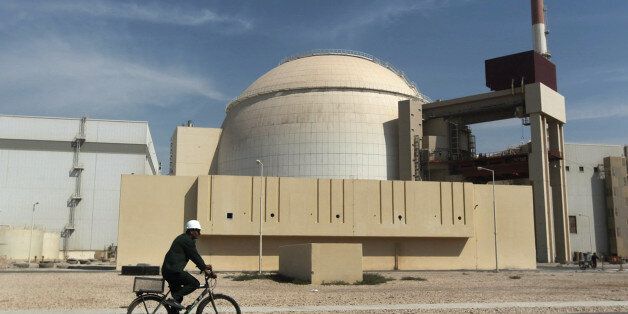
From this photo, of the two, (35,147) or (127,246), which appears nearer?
(127,246)

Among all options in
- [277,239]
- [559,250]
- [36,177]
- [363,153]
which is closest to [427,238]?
[277,239]

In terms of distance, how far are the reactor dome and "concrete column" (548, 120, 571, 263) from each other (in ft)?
59.3

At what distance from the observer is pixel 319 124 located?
2798 inches

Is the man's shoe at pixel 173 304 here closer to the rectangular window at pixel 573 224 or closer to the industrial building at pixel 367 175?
the industrial building at pixel 367 175

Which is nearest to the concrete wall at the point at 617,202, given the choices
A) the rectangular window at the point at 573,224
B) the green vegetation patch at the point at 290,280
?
the rectangular window at the point at 573,224

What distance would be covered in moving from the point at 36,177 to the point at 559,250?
222 feet

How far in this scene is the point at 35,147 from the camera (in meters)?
83.9

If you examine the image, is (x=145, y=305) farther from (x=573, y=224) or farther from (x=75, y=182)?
(x=573, y=224)

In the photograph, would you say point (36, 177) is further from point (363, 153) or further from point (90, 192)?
point (363, 153)

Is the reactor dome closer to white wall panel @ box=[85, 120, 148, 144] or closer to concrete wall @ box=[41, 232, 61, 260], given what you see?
white wall panel @ box=[85, 120, 148, 144]

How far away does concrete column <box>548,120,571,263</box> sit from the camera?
227 feet

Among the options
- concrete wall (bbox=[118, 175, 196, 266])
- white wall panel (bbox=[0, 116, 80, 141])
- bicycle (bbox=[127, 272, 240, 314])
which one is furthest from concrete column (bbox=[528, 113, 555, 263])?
white wall panel (bbox=[0, 116, 80, 141])

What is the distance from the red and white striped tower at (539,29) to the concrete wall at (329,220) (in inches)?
1285

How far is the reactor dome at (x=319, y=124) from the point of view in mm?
70500
